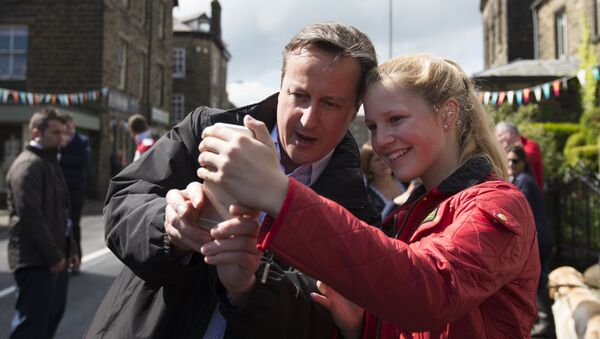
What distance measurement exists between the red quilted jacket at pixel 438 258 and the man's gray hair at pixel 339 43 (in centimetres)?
54

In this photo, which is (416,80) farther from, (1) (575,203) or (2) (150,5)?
(2) (150,5)

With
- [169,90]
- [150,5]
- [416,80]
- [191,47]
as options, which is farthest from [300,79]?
[191,47]

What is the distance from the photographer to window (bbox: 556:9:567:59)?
21.2 metres

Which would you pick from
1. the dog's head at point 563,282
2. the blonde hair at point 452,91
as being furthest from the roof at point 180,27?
the blonde hair at point 452,91

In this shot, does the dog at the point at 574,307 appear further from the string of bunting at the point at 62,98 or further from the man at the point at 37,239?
the string of bunting at the point at 62,98

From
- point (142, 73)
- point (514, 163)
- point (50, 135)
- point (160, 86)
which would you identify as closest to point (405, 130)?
point (50, 135)

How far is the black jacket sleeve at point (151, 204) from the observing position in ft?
4.50

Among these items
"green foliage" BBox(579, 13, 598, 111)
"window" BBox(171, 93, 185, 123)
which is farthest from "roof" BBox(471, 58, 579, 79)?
"window" BBox(171, 93, 185, 123)

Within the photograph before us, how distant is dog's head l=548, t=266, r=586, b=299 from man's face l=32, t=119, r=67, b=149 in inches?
167

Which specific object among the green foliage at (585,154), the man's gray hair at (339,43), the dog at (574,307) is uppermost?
the green foliage at (585,154)

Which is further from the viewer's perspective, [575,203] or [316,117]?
[575,203]

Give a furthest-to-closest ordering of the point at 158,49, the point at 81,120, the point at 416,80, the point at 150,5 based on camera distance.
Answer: the point at 158,49
the point at 150,5
the point at 81,120
the point at 416,80

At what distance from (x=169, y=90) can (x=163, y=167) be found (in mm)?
28456

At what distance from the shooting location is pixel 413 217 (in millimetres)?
1582
